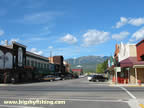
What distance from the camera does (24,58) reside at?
52.1 meters

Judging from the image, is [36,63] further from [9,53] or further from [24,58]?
[9,53]

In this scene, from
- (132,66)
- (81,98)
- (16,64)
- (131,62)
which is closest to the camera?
(81,98)

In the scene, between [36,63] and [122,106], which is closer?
[122,106]

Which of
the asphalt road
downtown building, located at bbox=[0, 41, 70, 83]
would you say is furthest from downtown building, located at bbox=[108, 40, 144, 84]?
downtown building, located at bbox=[0, 41, 70, 83]

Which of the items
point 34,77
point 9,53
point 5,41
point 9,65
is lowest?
point 34,77

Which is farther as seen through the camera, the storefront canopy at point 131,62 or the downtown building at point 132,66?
the downtown building at point 132,66

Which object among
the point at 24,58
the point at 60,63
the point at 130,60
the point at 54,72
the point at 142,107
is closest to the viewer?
the point at 142,107

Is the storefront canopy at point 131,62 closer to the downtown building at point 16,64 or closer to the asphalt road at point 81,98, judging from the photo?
the asphalt road at point 81,98

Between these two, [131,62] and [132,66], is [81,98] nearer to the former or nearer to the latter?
[132,66]

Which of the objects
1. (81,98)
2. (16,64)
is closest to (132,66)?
(81,98)

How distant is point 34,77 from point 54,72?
20736mm

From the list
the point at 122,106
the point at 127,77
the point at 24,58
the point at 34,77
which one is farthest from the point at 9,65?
the point at 122,106

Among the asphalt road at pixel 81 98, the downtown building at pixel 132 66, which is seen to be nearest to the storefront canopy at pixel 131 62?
the downtown building at pixel 132 66

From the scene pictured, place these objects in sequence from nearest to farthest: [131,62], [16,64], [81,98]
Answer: [81,98], [131,62], [16,64]
